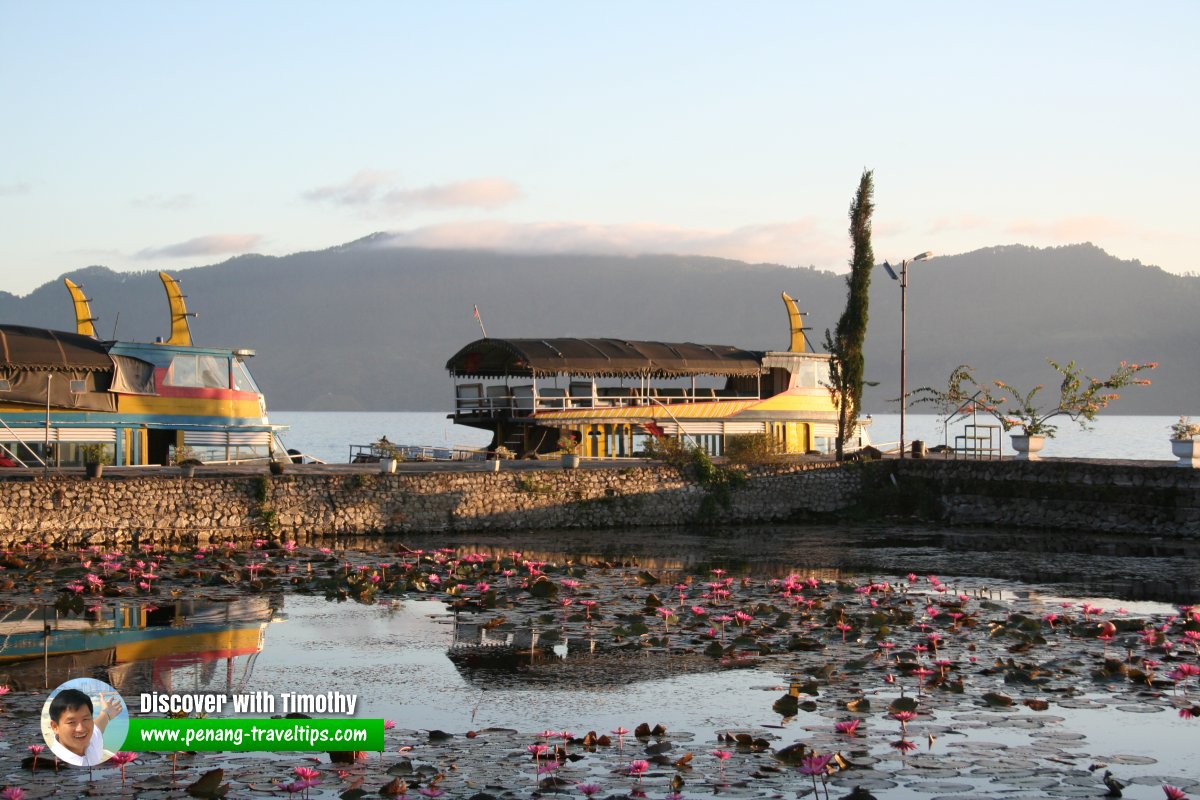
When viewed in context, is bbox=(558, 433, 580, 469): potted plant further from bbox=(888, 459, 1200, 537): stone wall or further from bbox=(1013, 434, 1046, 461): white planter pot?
bbox=(1013, 434, 1046, 461): white planter pot

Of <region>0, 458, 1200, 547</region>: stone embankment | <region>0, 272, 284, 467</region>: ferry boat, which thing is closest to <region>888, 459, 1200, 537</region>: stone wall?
<region>0, 458, 1200, 547</region>: stone embankment

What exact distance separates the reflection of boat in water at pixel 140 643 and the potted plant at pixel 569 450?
16840 mm

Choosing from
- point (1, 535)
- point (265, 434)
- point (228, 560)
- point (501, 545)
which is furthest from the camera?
point (265, 434)

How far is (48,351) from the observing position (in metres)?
36.1

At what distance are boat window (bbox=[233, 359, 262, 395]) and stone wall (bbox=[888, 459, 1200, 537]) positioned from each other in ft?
64.4

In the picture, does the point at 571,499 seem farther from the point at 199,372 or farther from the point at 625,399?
the point at 199,372

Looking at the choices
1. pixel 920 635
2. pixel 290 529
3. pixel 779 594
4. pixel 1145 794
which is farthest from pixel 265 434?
pixel 1145 794

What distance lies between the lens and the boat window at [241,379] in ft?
131

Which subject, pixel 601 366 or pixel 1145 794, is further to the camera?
pixel 601 366

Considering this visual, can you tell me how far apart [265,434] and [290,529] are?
852cm

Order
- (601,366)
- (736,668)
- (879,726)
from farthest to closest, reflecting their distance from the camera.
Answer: (601,366)
(736,668)
(879,726)

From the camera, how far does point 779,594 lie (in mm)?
21984

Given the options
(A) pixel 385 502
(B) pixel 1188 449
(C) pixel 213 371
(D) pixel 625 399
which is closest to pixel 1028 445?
(B) pixel 1188 449

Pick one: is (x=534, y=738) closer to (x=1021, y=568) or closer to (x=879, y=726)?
(x=879, y=726)
